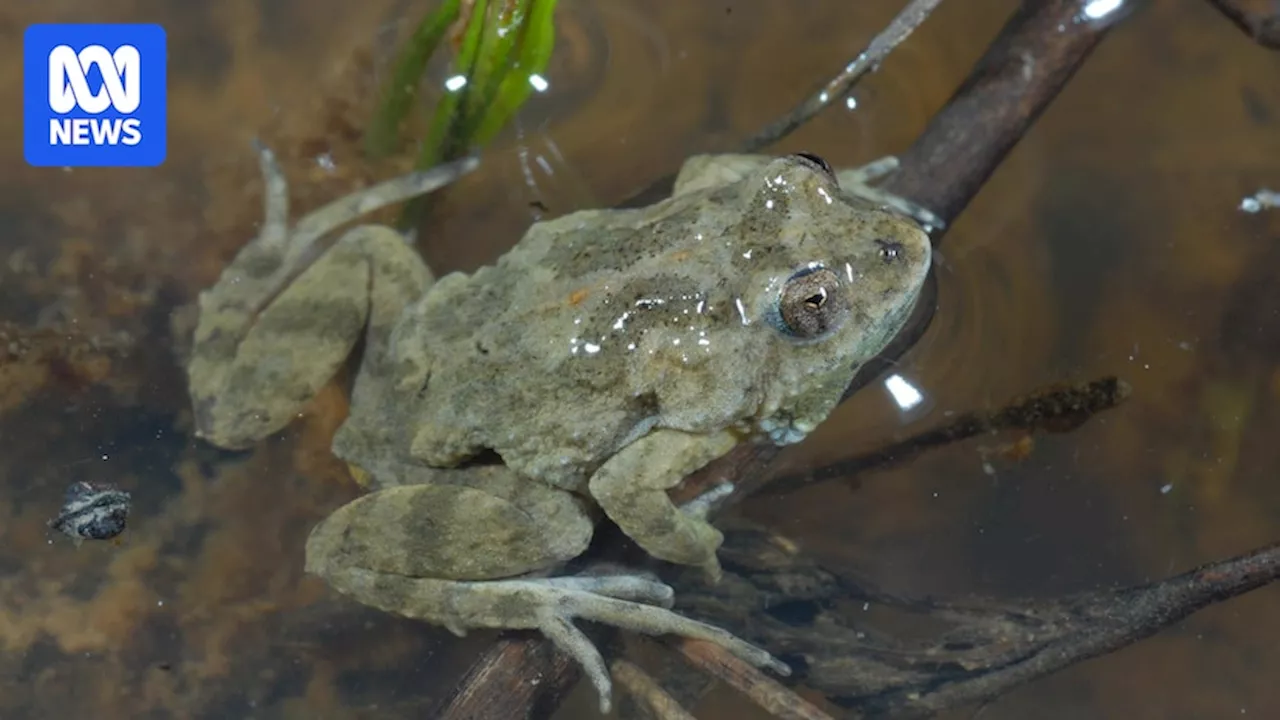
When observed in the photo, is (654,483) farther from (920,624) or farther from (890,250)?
(920,624)

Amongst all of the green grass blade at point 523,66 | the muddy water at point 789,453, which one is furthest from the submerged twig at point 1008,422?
the green grass blade at point 523,66

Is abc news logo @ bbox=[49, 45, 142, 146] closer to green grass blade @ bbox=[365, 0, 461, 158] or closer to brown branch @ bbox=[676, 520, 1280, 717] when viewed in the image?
green grass blade @ bbox=[365, 0, 461, 158]

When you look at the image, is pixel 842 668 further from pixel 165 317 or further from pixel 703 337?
pixel 165 317

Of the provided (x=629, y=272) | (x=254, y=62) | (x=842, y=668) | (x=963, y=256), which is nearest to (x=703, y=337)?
(x=629, y=272)

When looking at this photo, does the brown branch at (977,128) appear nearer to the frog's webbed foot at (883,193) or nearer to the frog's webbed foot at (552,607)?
the frog's webbed foot at (883,193)

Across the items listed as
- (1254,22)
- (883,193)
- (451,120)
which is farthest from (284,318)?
(1254,22)

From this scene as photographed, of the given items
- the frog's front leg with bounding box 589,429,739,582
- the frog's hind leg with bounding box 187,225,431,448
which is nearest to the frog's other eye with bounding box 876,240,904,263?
the frog's front leg with bounding box 589,429,739,582
